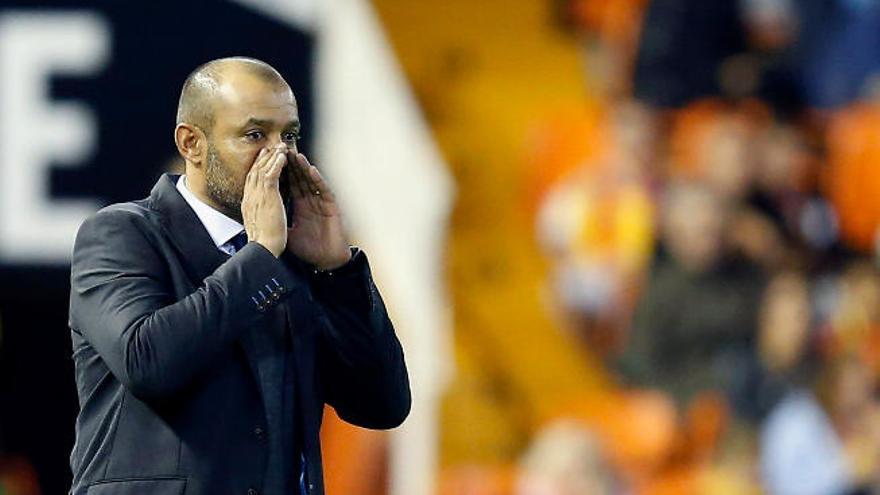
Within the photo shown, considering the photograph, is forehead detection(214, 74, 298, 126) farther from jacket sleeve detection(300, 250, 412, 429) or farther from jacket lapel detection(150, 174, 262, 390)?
jacket sleeve detection(300, 250, 412, 429)

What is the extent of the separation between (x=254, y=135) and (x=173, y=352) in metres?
0.33

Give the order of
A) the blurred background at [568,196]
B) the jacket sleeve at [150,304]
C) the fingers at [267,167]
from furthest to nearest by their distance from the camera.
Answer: the blurred background at [568,196]
the fingers at [267,167]
the jacket sleeve at [150,304]

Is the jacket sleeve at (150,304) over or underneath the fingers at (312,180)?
underneath

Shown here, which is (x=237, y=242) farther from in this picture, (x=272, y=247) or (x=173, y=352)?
(x=173, y=352)

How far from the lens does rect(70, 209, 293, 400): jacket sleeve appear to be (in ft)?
7.73

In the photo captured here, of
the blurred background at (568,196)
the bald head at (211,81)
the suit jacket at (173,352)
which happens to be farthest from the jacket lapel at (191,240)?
the blurred background at (568,196)

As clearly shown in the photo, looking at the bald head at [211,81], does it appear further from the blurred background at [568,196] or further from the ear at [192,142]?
the blurred background at [568,196]

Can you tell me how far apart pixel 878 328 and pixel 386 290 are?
73.4 inches

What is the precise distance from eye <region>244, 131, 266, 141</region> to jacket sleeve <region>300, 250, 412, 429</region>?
0.78 feet

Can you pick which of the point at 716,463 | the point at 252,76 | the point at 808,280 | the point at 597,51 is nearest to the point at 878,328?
the point at 808,280

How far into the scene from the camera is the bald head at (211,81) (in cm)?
252

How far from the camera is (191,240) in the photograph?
2.55m

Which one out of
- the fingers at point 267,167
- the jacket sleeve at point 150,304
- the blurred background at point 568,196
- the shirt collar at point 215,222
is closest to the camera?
the jacket sleeve at point 150,304


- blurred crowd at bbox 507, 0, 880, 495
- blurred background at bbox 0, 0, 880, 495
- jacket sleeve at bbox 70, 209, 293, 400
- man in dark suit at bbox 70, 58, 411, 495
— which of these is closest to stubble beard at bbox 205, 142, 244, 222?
man in dark suit at bbox 70, 58, 411, 495
